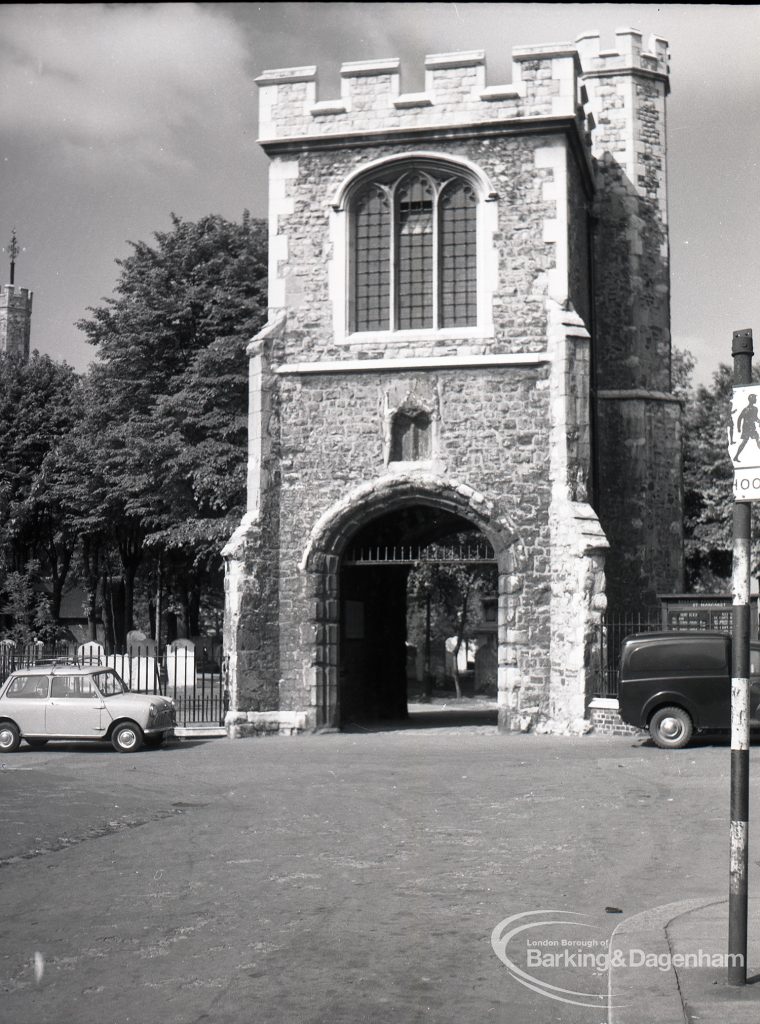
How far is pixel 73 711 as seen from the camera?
19.0 m

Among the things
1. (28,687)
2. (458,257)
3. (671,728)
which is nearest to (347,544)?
(458,257)

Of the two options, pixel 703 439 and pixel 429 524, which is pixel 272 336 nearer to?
pixel 429 524

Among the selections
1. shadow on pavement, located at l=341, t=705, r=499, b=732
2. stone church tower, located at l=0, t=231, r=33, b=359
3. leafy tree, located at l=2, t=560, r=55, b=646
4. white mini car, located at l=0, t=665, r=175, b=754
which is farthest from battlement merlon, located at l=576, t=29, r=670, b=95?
stone church tower, located at l=0, t=231, r=33, b=359

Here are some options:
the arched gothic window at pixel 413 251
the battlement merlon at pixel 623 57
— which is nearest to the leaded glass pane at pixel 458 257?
the arched gothic window at pixel 413 251

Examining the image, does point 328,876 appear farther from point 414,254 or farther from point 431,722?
point 431,722

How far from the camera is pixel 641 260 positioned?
24.9m

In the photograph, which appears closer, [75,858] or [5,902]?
[5,902]

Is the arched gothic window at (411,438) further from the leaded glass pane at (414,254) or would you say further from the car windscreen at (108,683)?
the car windscreen at (108,683)

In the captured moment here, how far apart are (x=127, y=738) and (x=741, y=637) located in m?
14.3

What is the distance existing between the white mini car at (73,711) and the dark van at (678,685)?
24.2 ft

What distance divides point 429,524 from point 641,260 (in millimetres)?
7011

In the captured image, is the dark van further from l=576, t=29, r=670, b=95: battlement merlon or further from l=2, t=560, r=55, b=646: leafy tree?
l=2, t=560, r=55, b=646: leafy tree

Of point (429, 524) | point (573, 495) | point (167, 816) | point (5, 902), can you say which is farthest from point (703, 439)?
point (5, 902)

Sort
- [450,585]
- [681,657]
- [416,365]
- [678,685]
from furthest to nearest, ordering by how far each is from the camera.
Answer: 1. [450,585]
2. [416,365]
3. [681,657]
4. [678,685]
